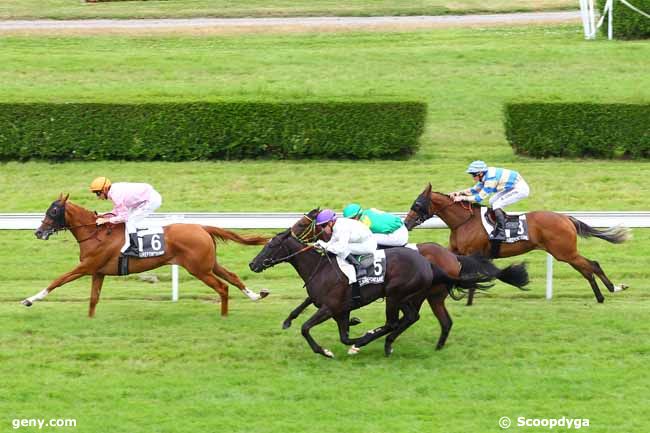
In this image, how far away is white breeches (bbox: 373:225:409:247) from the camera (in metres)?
10.1

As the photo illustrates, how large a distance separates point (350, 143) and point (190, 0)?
13869 mm

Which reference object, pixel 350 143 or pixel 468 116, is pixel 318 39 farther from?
pixel 350 143

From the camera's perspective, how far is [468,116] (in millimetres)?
19359

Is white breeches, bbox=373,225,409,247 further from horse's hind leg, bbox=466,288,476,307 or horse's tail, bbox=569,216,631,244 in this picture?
horse's tail, bbox=569,216,631,244

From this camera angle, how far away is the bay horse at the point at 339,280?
9336 mm

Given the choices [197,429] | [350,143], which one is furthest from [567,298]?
[350,143]

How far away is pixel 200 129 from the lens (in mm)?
17016

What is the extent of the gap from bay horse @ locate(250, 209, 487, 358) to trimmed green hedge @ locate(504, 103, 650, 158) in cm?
791

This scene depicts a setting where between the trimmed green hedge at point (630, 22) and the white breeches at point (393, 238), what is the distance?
14597mm

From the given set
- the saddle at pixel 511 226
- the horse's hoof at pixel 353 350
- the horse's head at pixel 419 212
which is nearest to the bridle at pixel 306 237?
the horse's hoof at pixel 353 350

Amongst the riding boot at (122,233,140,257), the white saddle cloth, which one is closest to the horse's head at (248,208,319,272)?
the white saddle cloth

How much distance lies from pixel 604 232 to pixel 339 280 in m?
3.52

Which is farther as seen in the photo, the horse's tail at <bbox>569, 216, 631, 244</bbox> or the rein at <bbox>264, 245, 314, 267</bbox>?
the horse's tail at <bbox>569, 216, 631, 244</bbox>

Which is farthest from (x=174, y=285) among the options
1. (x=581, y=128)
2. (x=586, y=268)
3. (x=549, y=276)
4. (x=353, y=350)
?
(x=581, y=128)
